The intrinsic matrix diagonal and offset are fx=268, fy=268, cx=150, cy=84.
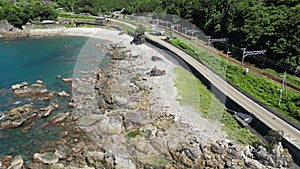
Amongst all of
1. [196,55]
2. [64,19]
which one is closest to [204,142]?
[196,55]

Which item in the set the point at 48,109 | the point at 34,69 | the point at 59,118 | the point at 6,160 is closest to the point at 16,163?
the point at 6,160

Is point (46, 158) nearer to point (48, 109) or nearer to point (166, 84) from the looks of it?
point (48, 109)

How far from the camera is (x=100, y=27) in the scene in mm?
66875

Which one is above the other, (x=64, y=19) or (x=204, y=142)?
(x=64, y=19)

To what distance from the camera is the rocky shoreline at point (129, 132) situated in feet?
63.7

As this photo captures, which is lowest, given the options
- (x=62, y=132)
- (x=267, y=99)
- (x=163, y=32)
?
(x=62, y=132)

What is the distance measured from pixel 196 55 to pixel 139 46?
548 inches

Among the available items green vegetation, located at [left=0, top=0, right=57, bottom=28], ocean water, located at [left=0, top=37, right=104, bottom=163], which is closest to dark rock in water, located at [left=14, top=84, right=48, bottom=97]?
ocean water, located at [left=0, top=37, right=104, bottom=163]

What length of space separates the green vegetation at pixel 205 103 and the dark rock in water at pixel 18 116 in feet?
50.1

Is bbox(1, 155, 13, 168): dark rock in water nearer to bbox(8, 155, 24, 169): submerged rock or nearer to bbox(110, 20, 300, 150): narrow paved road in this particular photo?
bbox(8, 155, 24, 169): submerged rock

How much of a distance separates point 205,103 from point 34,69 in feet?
86.5

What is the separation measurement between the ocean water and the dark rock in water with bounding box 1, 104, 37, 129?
0.66 m

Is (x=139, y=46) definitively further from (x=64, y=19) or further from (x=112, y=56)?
(x=64, y=19)

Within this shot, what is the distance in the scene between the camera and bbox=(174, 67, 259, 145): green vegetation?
2275 centimetres
